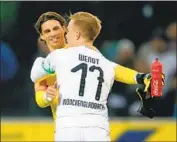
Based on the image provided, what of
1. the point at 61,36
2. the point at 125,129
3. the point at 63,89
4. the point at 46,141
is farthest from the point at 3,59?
the point at 63,89

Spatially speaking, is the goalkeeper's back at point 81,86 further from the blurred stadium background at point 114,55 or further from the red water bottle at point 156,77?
the blurred stadium background at point 114,55

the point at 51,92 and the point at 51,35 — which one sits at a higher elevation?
the point at 51,35

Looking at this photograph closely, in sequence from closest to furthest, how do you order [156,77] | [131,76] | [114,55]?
[156,77] < [131,76] < [114,55]

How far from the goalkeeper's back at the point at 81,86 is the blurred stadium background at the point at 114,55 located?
4.11 metres

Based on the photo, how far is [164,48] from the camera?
9.52 meters

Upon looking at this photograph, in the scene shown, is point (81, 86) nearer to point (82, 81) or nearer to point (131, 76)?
point (82, 81)

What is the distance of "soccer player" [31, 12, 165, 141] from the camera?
16.2ft

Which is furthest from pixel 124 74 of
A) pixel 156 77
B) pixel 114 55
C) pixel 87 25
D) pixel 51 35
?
pixel 114 55

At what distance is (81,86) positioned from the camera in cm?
496

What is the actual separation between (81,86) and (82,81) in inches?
1.4

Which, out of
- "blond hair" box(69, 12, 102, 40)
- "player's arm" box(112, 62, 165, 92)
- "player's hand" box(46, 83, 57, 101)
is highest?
"blond hair" box(69, 12, 102, 40)

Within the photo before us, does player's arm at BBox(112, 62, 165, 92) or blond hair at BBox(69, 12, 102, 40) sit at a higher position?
blond hair at BBox(69, 12, 102, 40)

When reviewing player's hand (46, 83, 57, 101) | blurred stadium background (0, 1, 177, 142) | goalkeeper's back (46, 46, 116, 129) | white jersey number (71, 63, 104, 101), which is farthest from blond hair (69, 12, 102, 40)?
blurred stadium background (0, 1, 177, 142)

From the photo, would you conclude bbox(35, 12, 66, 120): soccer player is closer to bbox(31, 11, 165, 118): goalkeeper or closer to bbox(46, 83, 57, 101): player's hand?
bbox(31, 11, 165, 118): goalkeeper
